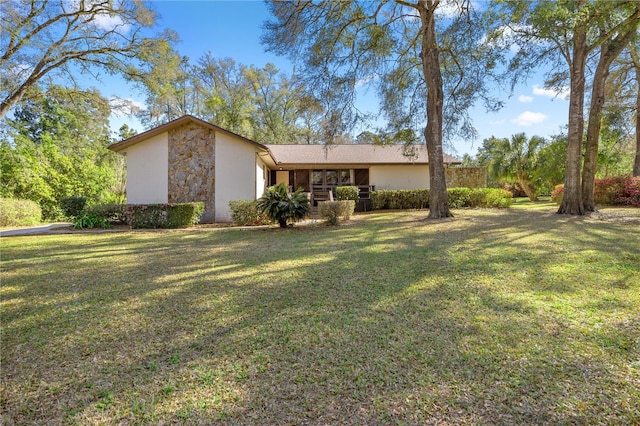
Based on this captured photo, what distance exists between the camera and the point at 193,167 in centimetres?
1348

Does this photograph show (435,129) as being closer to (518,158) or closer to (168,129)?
(168,129)

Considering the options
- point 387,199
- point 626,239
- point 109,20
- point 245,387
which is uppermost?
point 109,20

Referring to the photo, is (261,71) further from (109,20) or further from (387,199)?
(387,199)

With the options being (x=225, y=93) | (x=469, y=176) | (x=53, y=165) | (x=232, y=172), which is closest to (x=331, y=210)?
(x=232, y=172)

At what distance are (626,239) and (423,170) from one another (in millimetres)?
12691

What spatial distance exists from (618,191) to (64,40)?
28.4 meters

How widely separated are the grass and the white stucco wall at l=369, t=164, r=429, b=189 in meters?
13.5

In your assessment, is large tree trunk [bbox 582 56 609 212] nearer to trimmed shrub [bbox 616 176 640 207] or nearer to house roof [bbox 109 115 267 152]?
trimmed shrub [bbox 616 176 640 207]

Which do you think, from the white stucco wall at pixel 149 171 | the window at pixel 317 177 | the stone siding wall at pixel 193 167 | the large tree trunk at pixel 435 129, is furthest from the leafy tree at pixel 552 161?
the white stucco wall at pixel 149 171

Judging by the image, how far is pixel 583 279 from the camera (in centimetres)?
451

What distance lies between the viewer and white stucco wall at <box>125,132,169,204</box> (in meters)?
13.5

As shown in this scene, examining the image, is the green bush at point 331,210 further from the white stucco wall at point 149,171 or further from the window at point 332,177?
the window at point 332,177

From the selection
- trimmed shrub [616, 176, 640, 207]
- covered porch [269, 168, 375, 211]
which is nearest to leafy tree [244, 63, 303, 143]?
covered porch [269, 168, 375, 211]

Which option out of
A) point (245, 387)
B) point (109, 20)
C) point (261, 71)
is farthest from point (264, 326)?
point (261, 71)
